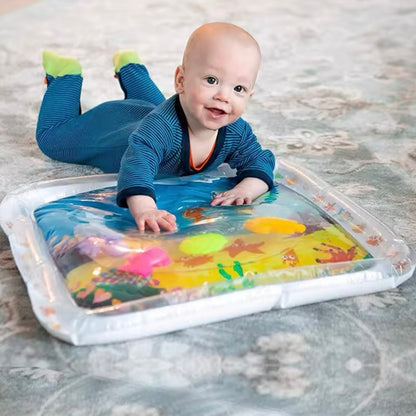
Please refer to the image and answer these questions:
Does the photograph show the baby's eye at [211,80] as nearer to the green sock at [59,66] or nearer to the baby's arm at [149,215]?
the baby's arm at [149,215]

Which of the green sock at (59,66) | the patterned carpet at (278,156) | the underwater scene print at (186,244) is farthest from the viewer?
the green sock at (59,66)

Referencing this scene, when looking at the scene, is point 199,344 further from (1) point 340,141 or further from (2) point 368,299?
(1) point 340,141

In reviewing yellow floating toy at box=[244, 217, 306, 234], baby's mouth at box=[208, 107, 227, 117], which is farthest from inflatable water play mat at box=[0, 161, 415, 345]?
baby's mouth at box=[208, 107, 227, 117]

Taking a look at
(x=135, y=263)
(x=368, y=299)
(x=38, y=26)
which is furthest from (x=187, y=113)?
(x=38, y=26)

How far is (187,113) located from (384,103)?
849mm

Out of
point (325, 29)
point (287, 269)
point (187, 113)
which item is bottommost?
point (325, 29)

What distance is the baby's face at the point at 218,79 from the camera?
106cm

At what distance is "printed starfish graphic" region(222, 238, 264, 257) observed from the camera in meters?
0.99

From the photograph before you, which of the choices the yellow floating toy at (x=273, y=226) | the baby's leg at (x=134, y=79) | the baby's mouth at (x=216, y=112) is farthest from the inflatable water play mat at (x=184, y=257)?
the baby's leg at (x=134, y=79)

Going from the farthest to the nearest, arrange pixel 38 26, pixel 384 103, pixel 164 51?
pixel 38 26 < pixel 164 51 < pixel 384 103

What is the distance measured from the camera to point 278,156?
149 centimetres

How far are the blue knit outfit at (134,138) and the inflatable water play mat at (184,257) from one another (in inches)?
2.0

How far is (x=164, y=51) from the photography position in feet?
7.35

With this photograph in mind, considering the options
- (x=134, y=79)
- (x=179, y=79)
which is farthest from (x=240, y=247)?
(x=134, y=79)
